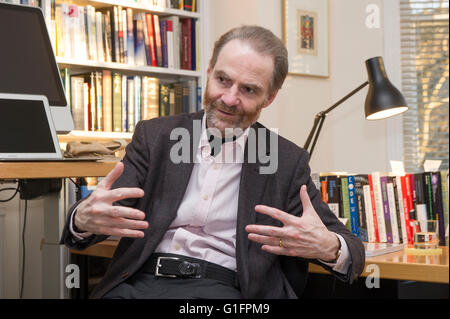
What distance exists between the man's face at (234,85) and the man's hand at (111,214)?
0.37 m

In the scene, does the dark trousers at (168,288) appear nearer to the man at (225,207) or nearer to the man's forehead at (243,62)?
the man at (225,207)

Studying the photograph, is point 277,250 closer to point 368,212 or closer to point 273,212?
point 273,212

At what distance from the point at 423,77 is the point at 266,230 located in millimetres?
2397

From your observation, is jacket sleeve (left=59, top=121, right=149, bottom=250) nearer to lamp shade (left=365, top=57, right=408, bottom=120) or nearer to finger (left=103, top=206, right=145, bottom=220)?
finger (left=103, top=206, right=145, bottom=220)

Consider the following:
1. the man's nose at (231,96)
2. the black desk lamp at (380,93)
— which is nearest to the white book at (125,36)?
the black desk lamp at (380,93)

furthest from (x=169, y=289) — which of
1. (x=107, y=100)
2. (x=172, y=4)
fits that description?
(x=172, y=4)

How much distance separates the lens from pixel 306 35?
3152mm

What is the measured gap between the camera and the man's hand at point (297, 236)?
4.19 feet

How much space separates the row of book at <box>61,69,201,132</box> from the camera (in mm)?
2564

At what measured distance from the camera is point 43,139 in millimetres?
1712

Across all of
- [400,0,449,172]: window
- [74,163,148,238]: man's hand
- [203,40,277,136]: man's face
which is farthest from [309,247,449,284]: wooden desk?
[400,0,449,172]: window

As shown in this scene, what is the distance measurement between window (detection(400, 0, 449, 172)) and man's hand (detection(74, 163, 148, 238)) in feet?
7.92
